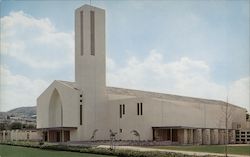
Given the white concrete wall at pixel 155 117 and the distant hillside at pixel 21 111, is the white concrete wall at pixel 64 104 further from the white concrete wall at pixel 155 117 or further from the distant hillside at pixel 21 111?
the white concrete wall at pixel 155 117

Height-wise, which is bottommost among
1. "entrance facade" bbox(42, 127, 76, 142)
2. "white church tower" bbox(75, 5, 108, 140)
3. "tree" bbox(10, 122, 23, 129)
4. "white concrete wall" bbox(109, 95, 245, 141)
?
"entrance facade" bbox(42, 127, 76, 142)

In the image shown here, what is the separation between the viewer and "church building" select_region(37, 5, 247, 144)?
88.2 ft

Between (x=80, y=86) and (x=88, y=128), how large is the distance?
2.81m

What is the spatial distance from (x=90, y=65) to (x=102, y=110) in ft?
10.4

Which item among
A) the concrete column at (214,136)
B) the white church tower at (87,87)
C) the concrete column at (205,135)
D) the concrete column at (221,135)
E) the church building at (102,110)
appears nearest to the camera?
the church building at (102,110)

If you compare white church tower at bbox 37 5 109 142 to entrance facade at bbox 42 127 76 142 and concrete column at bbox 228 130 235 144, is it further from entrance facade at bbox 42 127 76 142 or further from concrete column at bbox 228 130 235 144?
concrete column at bbox 228 130 235 144

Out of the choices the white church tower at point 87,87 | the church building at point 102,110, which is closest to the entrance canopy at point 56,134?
the church building at point 102,110

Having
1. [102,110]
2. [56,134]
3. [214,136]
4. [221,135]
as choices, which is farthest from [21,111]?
[221,135]

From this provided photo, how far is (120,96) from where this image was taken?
3045 cm

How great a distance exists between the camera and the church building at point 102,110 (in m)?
26.9

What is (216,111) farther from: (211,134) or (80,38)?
(80,38)

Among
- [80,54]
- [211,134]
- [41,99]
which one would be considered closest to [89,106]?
[80,54]

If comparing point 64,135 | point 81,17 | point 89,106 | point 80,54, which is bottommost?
point 64,135

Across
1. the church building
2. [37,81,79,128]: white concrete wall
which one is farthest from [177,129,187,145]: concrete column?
[37,81,79,128]: white concrete wall
